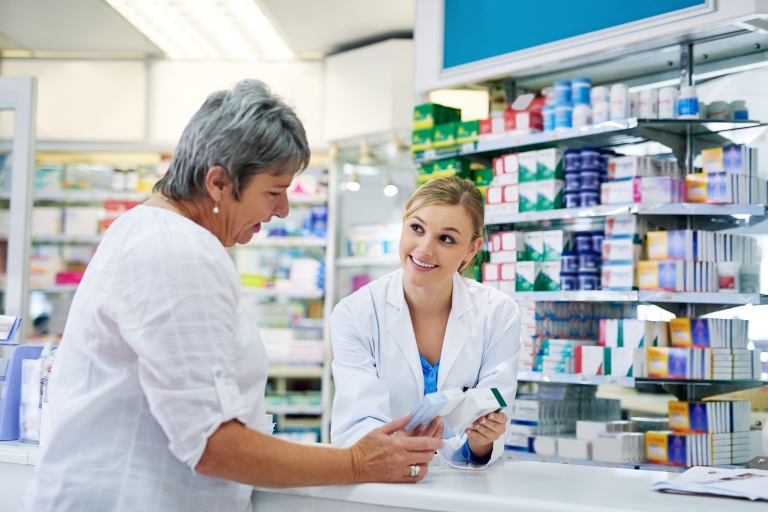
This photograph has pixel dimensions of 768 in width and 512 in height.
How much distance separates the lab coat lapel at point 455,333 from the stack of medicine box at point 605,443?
1.76 meters

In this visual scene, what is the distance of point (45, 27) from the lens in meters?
7.17

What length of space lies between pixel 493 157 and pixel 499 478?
3.19 metres

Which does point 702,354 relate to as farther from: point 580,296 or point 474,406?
point 474,406

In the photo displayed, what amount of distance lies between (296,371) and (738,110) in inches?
178

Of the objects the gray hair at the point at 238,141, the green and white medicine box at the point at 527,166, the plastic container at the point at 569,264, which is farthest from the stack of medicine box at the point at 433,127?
the gray hair at the point at 238,141

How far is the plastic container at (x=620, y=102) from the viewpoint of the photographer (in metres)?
4.12

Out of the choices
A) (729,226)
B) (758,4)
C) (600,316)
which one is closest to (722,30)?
(758,4)

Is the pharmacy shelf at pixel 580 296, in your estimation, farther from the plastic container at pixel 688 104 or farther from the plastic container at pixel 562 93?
the plastic container at pixel 562 93

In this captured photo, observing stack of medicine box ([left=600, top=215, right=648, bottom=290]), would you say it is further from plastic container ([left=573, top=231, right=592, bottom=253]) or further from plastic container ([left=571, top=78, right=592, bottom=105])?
plastic container ([left=571, top=78, right=592, bottom=105])

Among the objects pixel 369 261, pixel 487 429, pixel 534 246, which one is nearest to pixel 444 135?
pixel 534 246

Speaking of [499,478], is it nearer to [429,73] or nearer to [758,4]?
[758,4]

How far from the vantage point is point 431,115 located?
16.1ft

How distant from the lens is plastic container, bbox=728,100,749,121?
Result: 4020 mm

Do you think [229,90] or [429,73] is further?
[429,73]
